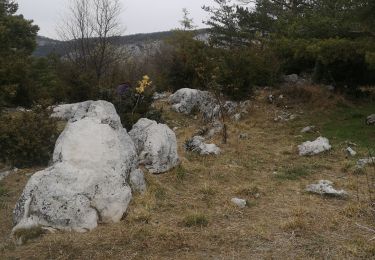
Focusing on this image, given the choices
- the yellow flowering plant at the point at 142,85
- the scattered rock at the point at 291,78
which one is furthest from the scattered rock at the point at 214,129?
the scattered rock at the point at 291,78

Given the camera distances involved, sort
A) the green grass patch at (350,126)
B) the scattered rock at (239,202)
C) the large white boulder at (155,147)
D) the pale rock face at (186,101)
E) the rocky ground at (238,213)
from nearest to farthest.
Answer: the rocky ground at (238,213) < the scattered rock at (239,202) < the large white boulder at (155,147) < the green grass patch at (350,126) < the pale rock face at (186,101)

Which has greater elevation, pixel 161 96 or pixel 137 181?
pixel 137 181

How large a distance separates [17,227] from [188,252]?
1989mm

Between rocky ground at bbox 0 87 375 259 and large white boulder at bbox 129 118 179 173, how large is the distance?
0.18 m

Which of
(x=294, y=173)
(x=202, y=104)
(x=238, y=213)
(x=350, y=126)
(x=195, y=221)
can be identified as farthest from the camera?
(x=202, y=104)

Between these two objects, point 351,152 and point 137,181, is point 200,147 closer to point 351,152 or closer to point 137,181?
point 137,181

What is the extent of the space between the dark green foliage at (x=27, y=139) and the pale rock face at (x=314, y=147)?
5.00m

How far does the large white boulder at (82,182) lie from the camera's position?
541 cm

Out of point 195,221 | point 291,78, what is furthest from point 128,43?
point 195,221

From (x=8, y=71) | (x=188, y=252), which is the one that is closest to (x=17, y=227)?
(x=188, y=252)

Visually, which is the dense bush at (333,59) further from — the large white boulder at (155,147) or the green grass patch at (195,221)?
the green grass patch at (195,221)

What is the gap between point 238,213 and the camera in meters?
6.23

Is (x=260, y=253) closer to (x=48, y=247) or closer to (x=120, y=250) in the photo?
(x=120, y=250)

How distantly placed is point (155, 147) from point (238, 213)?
2.16m
